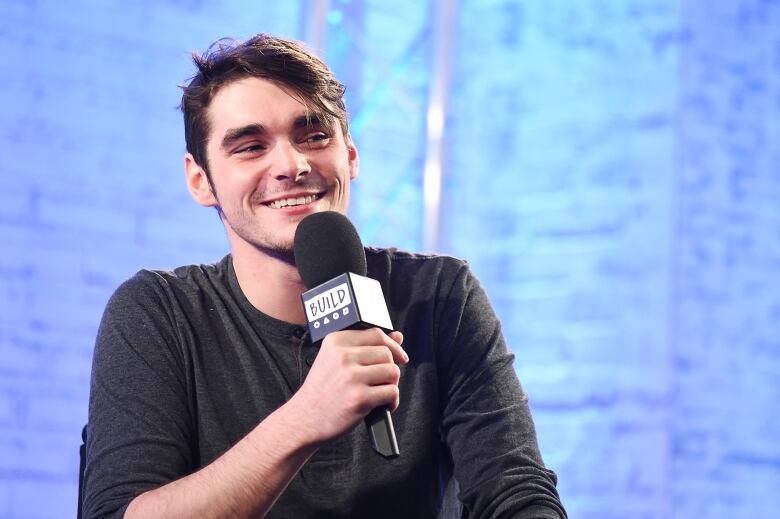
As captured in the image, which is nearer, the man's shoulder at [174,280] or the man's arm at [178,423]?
the man's arm at [178,423]

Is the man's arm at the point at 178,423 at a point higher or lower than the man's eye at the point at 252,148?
lower

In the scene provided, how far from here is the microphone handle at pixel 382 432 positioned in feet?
4.26

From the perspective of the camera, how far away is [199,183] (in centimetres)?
216

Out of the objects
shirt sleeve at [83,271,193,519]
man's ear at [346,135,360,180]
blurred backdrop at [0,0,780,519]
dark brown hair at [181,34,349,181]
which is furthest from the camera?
blurred backdrop at [0,0,780,519]

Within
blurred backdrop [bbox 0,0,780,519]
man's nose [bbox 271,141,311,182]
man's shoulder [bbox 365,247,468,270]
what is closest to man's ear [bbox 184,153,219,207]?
man's nose [bbox 271,141,311,182]

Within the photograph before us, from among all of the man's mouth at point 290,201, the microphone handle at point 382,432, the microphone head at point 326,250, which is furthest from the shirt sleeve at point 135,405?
the microphone handle at point 382,432

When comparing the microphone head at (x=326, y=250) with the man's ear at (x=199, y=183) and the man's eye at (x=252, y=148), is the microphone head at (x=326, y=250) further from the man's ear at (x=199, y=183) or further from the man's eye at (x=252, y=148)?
the man's ear at (x=199, y=183)

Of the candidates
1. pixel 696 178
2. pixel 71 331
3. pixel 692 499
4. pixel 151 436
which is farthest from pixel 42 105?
pixel 692 499

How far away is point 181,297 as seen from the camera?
2.00 meters

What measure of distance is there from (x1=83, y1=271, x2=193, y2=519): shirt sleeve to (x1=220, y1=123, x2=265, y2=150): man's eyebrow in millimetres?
333

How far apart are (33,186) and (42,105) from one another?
302 millimetres

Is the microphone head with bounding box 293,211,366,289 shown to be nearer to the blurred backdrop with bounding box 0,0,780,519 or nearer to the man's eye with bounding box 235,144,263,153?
the man's eye with bounding box 235,144,263,153

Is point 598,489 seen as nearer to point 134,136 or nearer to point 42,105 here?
point 134,136

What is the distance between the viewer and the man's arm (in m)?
1.35
